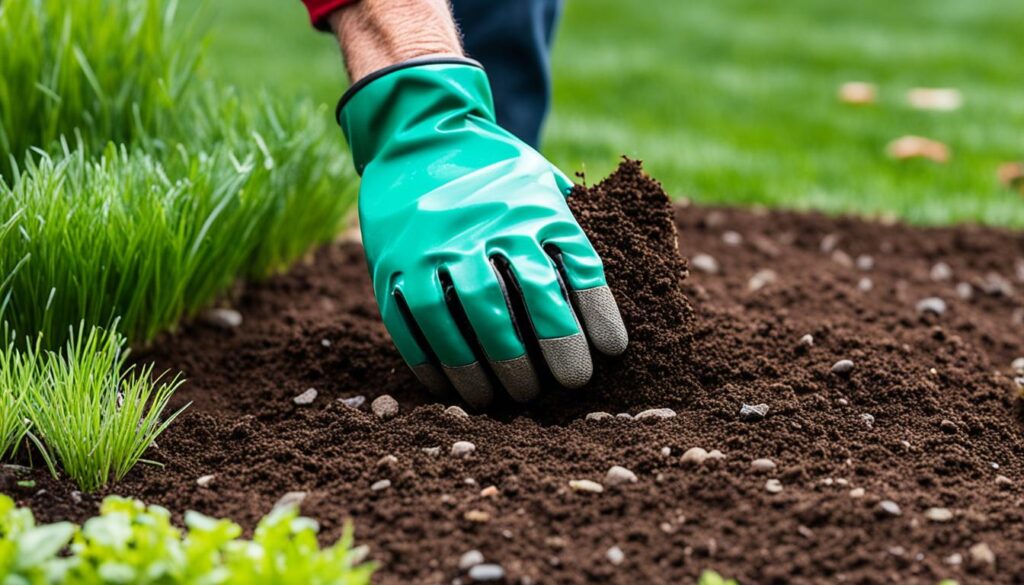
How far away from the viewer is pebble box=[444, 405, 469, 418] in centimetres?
189

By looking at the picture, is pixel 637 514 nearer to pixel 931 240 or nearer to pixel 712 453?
pixel 712 453

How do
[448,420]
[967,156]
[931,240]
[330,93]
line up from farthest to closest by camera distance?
1. [330,93]
2. [967,156]
3. [931,240]
4. [448,420]

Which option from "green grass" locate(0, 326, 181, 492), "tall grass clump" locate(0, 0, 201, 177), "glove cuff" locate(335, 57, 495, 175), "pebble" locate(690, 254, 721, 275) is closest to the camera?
"green grass" locate(0, 326, 181, 492)

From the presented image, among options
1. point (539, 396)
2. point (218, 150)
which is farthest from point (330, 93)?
point (539, 396)

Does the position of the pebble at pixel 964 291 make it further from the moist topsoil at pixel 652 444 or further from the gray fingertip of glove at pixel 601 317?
the gray fingertip of glove at pixel 601 317

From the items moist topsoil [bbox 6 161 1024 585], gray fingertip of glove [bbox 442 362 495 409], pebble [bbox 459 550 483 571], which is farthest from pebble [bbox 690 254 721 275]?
pebble [bbox 459 550 483 571]

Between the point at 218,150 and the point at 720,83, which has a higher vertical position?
the point at 218,150

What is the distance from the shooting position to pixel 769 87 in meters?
5.18

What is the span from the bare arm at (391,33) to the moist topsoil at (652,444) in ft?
1.58

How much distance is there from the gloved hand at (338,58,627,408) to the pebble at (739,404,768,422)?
0.82 ft

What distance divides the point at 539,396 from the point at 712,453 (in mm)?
417

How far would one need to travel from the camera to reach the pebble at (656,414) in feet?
6.23

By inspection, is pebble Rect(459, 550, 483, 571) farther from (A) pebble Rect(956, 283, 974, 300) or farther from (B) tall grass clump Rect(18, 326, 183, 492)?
(A) pebble Rect(956, 283, 974, 300)

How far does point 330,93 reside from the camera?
483cm
